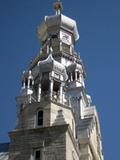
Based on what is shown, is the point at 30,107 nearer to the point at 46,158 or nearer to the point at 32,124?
A: the point at 32,124

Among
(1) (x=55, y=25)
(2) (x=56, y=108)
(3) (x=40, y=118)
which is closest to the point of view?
(3) (x=40, y=118)

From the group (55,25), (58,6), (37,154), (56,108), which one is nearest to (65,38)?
(55,25)

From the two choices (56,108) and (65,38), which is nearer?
(56,108)

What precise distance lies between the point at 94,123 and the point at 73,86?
511cm

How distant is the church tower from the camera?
3838 cm

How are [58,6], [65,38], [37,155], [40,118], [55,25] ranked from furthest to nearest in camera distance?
[58,6] → [55,25] → [65,38] → [40,118] → [37,155]

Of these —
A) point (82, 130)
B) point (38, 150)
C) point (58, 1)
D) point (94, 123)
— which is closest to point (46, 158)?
point (38, 150)

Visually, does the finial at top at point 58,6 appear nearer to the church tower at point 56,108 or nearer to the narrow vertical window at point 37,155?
the church tower at point 56,108

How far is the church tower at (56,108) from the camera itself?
126 ft

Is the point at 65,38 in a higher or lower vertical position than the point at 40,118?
higher

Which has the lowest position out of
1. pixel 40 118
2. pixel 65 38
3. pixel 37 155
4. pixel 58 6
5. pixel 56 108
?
pixel 37 155

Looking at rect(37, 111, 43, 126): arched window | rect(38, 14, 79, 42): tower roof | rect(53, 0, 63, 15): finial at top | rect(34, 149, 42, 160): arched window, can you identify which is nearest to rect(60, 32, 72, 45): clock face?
rect(38, 14, 79, 42): tower roof

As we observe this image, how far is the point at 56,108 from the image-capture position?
40906 mm

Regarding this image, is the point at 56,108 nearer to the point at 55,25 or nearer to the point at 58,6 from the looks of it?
the point at 55,25
